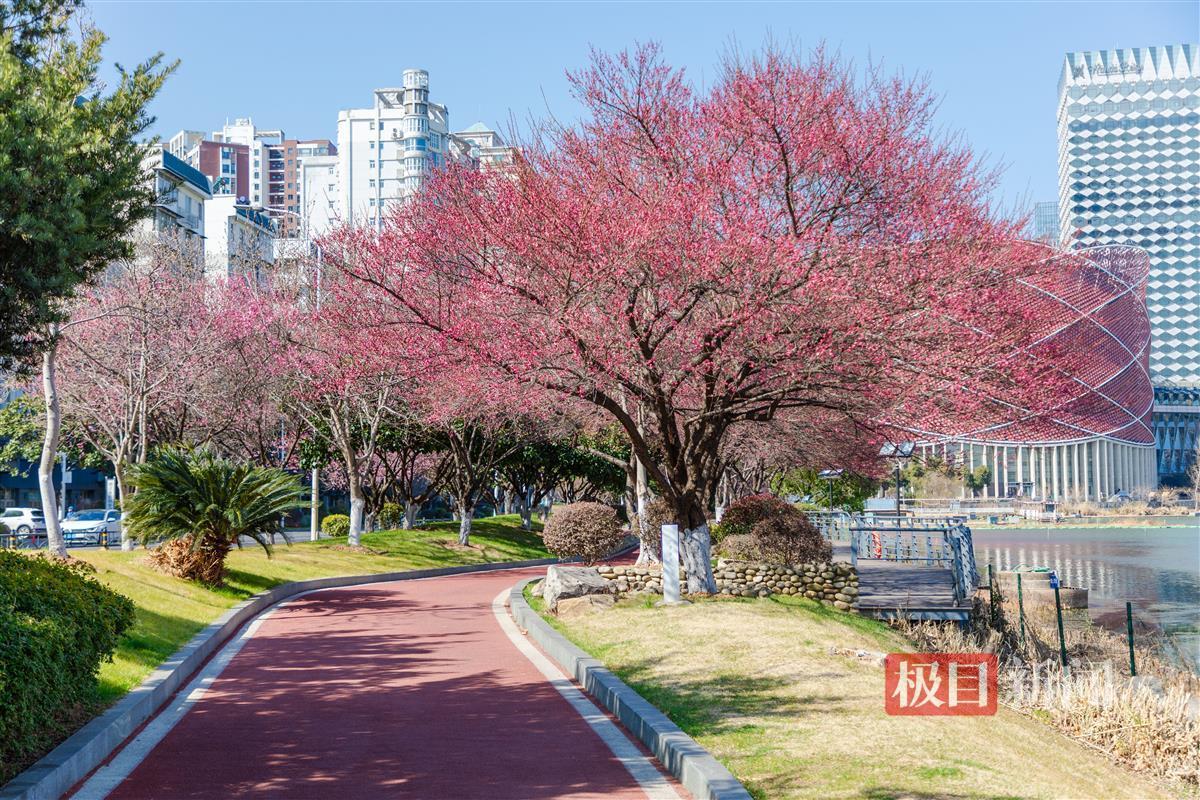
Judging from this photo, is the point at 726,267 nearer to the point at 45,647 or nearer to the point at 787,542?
the point at 787,542

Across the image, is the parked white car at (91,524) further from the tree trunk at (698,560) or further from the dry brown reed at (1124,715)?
the dry brown reed at (1124,715)

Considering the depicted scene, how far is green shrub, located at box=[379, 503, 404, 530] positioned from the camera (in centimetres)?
4347

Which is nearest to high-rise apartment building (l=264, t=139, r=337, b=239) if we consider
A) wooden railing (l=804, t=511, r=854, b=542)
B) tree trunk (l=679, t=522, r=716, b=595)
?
wooden railing (l=804, t=511, r=854, b=542)

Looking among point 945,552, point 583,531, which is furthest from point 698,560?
point 945,552

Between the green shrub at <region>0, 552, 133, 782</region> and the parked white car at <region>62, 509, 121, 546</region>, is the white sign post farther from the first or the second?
the parked white car at <region>62, 509, 121, 546</region>

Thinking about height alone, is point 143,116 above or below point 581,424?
above

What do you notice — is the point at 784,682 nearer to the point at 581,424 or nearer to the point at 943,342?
the point at 943,342

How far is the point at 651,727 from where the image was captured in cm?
849

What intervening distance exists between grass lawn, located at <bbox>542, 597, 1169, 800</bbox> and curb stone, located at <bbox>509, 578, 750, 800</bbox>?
0.54 feet

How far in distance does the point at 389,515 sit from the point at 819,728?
36.7m

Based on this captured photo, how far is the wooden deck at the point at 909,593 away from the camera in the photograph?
2056 cm

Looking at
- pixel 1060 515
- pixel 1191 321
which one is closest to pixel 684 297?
pixel 1060 515

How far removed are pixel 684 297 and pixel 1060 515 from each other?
92.6 m

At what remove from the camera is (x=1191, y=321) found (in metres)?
197
